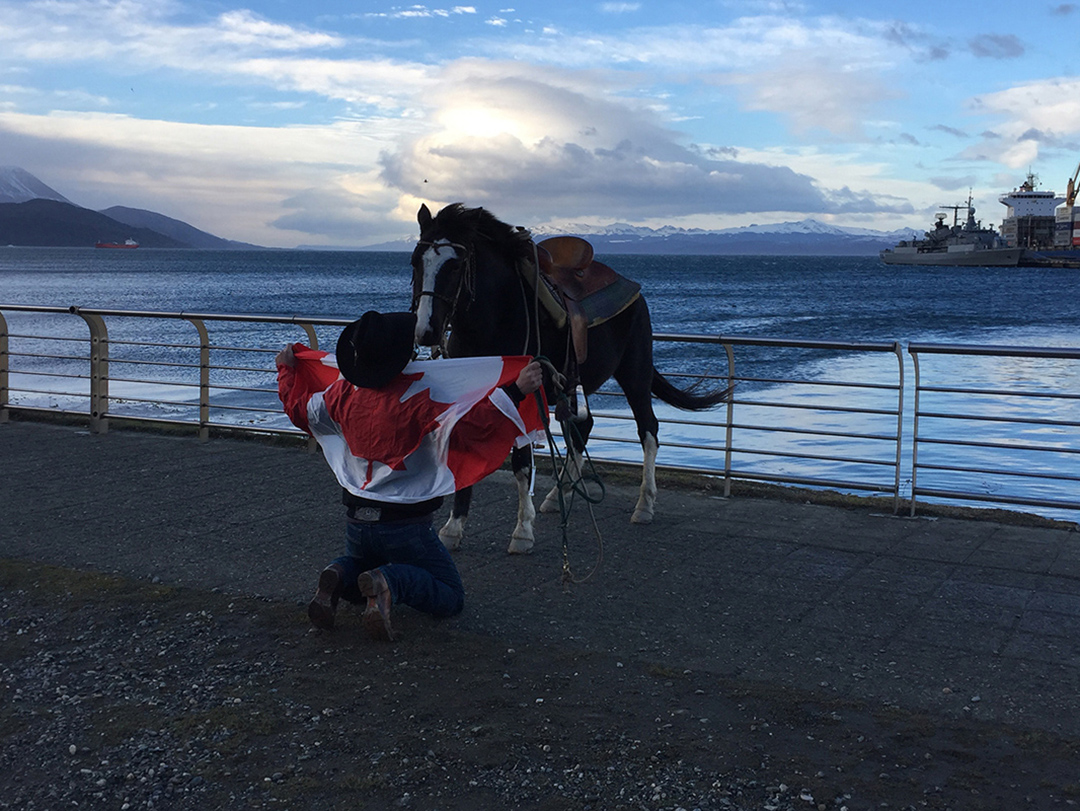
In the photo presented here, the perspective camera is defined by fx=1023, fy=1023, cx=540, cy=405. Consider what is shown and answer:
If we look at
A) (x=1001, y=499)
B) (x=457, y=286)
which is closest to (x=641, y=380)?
(x=457, y=286)

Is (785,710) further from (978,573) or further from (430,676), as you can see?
(978,573)

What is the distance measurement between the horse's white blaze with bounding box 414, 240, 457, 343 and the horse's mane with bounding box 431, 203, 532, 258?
0.11 meters

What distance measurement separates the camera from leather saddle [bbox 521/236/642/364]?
6.16m

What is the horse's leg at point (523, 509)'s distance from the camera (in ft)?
19.9

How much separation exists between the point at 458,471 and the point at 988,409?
16.9m

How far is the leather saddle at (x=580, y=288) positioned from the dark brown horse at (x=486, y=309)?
0.09m

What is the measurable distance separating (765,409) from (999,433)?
3649mm

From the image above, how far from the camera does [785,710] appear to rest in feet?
12.7

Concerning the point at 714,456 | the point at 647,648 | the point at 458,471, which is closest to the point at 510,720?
the point at 647,648

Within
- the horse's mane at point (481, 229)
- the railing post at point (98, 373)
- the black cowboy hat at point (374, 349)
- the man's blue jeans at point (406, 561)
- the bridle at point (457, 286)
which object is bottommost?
the man's blue jeans at point (406, 561)

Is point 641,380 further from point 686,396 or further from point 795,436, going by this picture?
point 795,436

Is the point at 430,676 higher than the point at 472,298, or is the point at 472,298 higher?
the point at 472,298

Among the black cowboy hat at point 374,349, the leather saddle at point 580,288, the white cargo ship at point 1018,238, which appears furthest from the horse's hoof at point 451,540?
the white cargo ship at point 1018,238

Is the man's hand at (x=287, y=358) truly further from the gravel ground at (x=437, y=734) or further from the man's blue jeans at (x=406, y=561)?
the gravel ground at (x=437, y=734)
